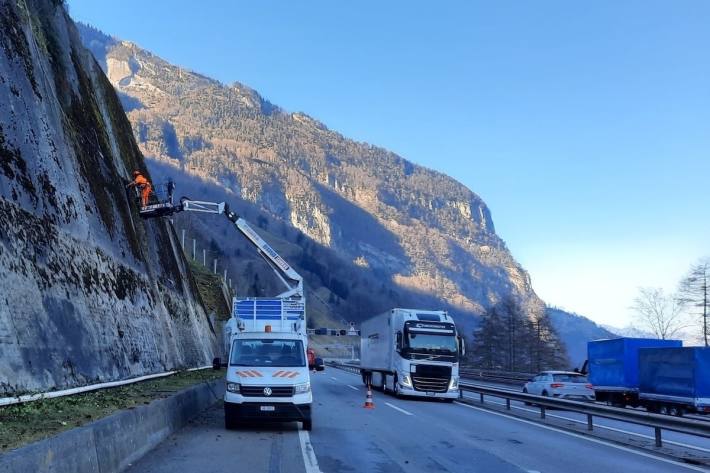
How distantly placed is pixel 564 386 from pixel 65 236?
20.4 meters

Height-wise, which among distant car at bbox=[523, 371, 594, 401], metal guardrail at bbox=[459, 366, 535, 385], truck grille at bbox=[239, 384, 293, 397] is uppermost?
truck grille at bbox=[239, 384, 293, 397]

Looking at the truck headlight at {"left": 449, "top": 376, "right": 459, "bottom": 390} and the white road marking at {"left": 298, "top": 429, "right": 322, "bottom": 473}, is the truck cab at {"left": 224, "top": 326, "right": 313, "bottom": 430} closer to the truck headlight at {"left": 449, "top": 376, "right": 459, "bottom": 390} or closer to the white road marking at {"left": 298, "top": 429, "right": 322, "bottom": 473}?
the white road marking at {"left": 298, "top": 429, "right": 322, "bottom": 473}

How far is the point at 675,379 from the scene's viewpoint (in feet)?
81.8

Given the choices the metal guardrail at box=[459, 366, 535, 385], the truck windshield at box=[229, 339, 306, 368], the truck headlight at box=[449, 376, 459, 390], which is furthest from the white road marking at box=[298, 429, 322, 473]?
the metal guardrail at box=[459, 366, 535, 385]

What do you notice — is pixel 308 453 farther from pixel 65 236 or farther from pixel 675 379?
pixel 675 379

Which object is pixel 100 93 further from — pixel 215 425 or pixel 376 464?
pixel 376 464

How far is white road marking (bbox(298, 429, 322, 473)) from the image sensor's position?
10523 millimetres

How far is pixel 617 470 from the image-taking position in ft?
37.5

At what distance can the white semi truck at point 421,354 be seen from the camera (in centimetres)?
2766

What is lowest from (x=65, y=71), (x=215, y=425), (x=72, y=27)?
(x=215, y=425)

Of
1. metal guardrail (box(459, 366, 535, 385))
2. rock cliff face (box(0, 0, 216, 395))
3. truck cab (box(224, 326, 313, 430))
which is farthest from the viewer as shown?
metal guardrail (box(459, 366, 535, 385))

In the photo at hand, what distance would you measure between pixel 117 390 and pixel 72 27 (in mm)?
22847

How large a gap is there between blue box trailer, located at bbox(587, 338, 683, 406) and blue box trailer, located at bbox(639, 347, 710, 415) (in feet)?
4.01

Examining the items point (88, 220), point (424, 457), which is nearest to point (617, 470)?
point (424, 457)
